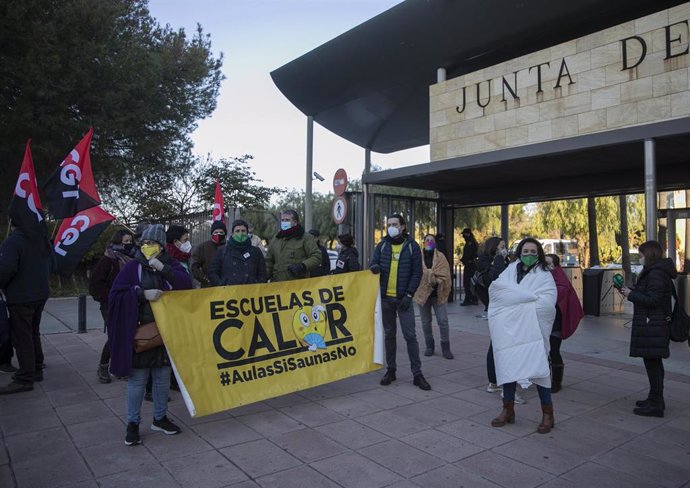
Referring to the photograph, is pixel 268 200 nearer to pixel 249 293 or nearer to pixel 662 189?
pixel 662 189

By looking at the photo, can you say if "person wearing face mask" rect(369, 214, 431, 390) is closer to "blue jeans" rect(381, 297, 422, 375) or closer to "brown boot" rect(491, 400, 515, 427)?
"blue jeans" rect(381, 297, 422, 375)

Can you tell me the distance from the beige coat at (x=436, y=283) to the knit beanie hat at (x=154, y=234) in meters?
4.10

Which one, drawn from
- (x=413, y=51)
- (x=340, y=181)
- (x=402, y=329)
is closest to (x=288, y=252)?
(x=402, y=329)

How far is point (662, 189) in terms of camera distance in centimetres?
1048

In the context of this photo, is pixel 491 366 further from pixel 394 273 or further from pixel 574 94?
pixel 574 94

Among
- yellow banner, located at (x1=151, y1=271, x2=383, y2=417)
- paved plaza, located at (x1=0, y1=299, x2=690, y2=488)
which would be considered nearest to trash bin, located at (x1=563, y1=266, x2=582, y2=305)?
paved plaza, located at (x1=0, y1=299, x2=690, y2=488)

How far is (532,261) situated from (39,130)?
14.1 m

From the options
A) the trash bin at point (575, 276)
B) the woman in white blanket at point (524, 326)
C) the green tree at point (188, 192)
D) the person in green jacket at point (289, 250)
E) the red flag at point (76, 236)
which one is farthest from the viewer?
the green tree at point (188, 192)

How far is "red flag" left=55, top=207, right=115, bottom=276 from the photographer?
20.8 ft

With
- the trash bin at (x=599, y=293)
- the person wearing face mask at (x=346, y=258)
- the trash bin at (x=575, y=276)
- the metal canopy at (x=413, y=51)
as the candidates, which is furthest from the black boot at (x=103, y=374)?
the trash bin at (x=599, y=293)

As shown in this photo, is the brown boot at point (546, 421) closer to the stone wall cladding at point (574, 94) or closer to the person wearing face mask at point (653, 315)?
the person wearing face mask at point (653, 315)

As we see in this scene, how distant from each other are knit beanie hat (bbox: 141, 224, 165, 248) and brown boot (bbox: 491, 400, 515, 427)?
132 inches

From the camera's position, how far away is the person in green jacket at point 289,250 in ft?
20.4

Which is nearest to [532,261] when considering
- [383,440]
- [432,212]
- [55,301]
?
[383,440]
